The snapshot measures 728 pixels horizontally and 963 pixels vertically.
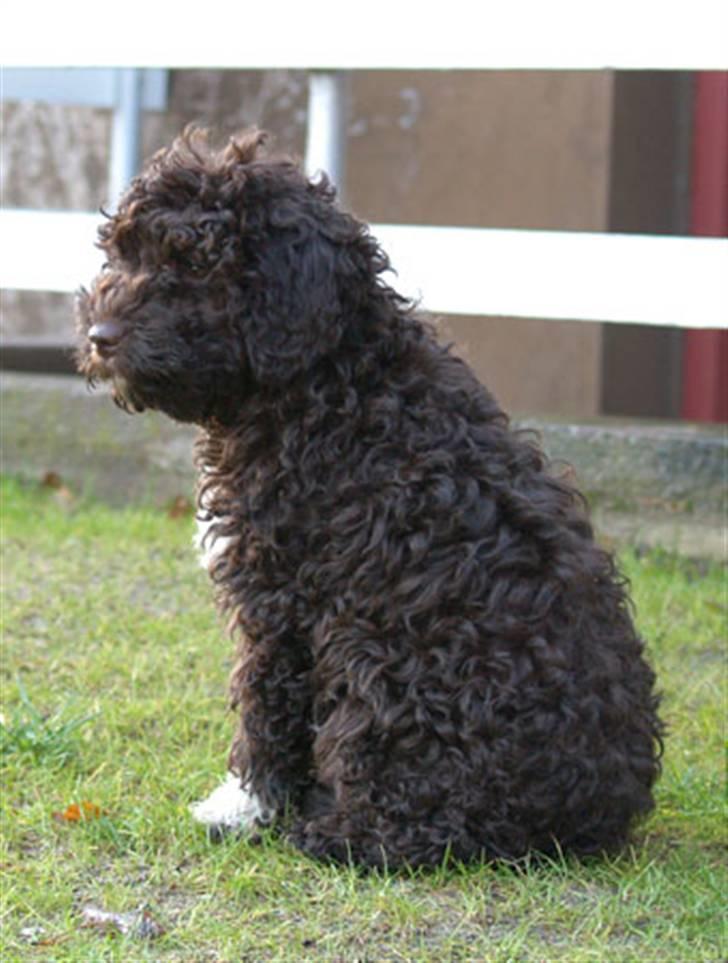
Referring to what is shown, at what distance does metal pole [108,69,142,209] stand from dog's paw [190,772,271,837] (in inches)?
187

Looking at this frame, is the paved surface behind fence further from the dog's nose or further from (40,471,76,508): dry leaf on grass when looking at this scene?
the dog's nose

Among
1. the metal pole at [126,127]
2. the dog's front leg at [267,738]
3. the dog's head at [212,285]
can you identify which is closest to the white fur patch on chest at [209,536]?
the dog's front leg at [267,738]

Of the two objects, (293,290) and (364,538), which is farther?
(364,538)

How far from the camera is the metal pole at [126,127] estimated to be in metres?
9.08

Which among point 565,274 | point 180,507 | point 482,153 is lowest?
point 180,507

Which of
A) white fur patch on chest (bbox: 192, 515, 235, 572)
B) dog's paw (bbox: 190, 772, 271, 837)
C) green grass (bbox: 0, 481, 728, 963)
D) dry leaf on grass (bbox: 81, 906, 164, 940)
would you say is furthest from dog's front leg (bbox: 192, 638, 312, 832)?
dry leaf on grass (bbox: 81, 906, 164, 940)

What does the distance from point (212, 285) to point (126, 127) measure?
199 inches

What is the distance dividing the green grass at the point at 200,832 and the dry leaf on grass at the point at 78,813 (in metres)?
0.03

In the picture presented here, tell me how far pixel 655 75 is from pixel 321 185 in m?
6.38

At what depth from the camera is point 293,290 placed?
4.37 m

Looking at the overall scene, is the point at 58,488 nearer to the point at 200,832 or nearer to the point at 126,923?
the point at 200,832
